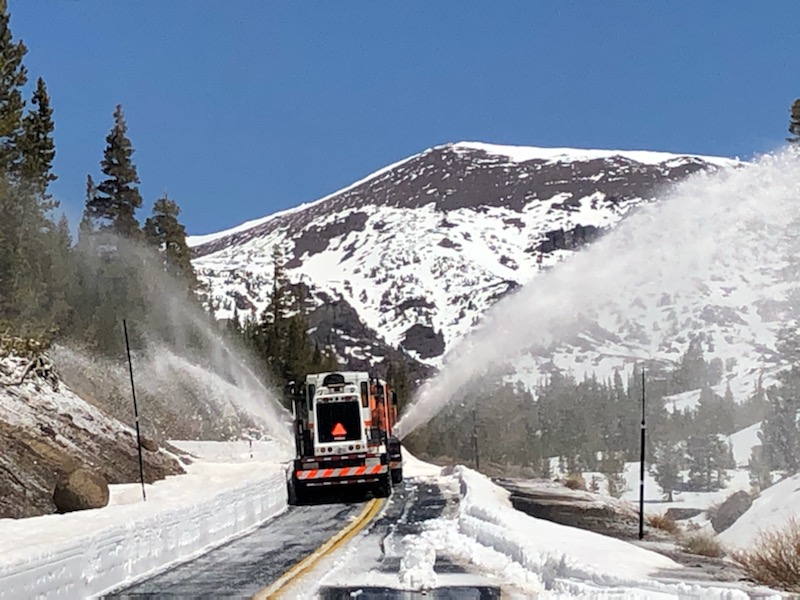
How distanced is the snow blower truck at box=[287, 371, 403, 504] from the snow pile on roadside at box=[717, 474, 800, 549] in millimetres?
10392

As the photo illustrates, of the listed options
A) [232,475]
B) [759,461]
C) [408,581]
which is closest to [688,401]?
[759,461]

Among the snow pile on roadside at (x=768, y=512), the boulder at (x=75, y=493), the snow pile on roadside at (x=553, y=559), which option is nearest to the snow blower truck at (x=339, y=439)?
the boulder at (x=75, y=493)

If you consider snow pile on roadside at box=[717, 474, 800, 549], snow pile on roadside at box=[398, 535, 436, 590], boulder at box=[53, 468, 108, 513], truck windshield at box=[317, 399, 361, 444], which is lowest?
snow pile on roadside at box=[717, 474, 800, 549]

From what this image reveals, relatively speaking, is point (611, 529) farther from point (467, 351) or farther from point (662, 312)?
point (662, 312)

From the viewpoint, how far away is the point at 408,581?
47.2 feet

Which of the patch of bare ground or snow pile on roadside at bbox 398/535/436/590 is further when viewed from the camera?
snow pile on roadside at bbox 398/535/436/590

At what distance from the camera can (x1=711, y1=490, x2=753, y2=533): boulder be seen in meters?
41.1

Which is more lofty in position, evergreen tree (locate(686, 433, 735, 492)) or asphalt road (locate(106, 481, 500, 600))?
asphalt road (locate(106, 481, 500, 600))

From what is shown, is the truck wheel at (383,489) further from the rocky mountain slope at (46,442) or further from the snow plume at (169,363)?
the snow plume at (169,363)

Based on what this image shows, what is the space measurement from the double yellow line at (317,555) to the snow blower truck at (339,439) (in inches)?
60.3

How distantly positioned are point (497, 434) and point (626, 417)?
1358cm

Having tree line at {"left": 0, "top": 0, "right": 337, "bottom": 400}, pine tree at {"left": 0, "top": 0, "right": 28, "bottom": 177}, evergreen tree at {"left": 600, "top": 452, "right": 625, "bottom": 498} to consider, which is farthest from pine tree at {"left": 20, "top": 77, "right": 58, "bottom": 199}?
evergreen tree at {"left": 600, "top": 452, "right": 625, "bottom": 498}

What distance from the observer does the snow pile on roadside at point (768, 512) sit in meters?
31.7

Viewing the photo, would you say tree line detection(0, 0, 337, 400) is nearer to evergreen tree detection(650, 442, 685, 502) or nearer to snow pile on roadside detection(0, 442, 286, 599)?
snow pile on roadside detection(0, 442, 286, 599)
